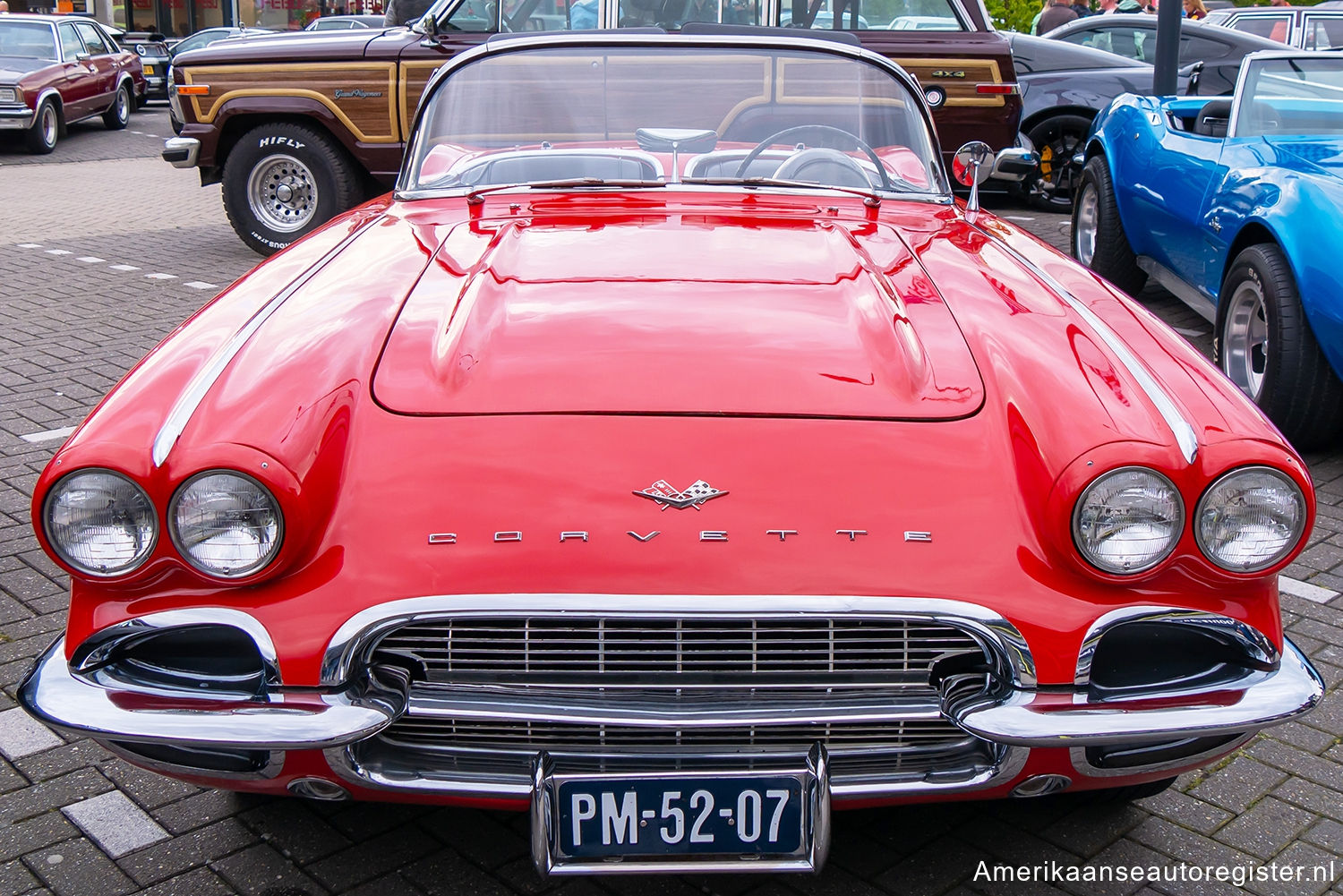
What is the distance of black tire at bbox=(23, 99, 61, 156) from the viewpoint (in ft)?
44.1

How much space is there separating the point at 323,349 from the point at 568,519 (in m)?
0.63

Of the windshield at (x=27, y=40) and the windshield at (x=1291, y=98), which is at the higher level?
the windshield at (x=27, y=40)

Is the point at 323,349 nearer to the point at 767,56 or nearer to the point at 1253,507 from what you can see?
the point at 1253,507

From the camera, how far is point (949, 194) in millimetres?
3305

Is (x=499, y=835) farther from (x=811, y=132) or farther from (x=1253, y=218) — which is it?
(x=1253, y=218)

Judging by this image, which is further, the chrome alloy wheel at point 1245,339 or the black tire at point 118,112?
the black tire at point 118,112

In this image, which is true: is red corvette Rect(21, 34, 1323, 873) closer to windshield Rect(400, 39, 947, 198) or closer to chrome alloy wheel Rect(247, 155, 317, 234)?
windshield Rect(400, 39, 947, 198)

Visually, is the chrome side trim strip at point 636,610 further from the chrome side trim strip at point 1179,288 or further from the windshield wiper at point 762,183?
the chrome side trim strip at point 1179,288

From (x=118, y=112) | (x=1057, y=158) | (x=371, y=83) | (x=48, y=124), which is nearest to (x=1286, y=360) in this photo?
(x=1057, y=158)

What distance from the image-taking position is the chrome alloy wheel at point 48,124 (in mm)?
13609

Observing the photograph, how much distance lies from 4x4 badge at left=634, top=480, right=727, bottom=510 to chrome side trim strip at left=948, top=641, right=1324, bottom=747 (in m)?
0.49

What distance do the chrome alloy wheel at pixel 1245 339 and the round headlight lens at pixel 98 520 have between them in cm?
399

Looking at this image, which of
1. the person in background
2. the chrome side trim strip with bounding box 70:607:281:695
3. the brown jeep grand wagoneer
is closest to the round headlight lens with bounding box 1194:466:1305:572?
the chrome side trim strip with bounding box 70:607:281:695

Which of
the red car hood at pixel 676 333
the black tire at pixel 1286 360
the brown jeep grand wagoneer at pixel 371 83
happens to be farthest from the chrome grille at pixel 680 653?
the brown jeep grand wagoneer at pixel 371 83
